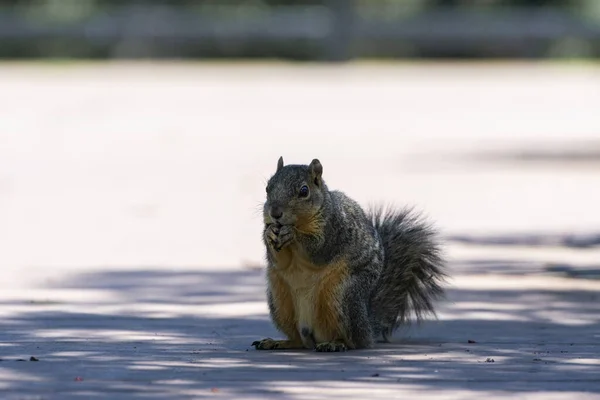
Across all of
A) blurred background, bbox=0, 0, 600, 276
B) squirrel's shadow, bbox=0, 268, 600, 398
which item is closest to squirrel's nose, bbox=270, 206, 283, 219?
squirrel's shadow, bbox=0, 268, 600, 398

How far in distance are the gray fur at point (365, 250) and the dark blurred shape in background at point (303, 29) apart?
1139 inches

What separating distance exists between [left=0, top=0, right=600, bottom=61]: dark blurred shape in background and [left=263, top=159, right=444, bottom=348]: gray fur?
2893cm

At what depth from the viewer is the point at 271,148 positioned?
17391 millimetres

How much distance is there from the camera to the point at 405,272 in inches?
260

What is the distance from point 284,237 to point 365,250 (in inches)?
18.3

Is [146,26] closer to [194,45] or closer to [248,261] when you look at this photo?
[194,45]

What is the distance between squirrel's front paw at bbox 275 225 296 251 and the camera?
→ 5.82 metres

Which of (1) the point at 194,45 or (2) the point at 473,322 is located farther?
(1) the point at 194,45

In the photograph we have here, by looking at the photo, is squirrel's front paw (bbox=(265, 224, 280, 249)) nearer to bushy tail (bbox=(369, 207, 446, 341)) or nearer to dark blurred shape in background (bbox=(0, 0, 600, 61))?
bushy tail (bbox=(369, 207, 446, 341))

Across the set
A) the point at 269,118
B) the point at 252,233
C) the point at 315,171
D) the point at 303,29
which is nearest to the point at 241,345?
the point at 315,171

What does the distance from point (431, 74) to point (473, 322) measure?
86.6ft

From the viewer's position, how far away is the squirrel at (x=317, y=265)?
19.5ft

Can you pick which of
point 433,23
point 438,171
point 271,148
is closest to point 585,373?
point 438,171

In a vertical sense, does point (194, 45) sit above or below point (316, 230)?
above
